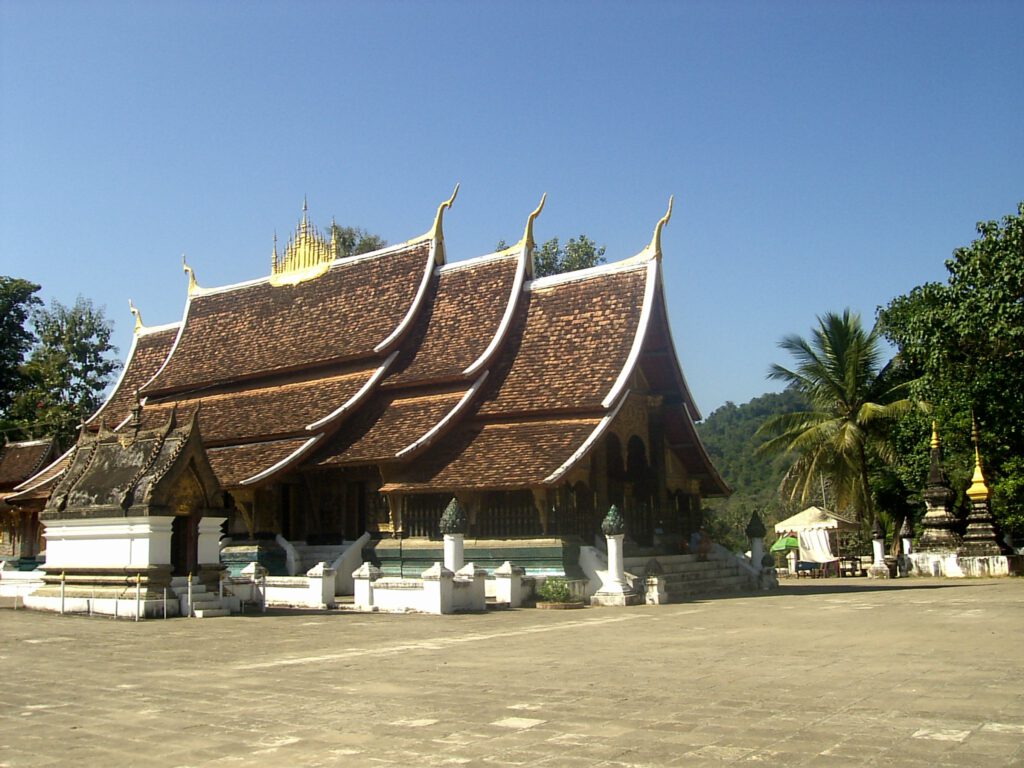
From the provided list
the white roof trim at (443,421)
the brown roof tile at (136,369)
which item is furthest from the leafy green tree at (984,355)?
the brown roof tile at (136,369)

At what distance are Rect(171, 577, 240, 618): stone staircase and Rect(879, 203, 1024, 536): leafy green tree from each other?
17.6 metres

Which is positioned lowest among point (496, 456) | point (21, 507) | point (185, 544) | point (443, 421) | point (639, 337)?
point (185, 544)

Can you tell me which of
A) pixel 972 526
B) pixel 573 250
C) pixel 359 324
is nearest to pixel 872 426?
pixel 972 526

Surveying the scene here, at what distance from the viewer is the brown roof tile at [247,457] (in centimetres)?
1806

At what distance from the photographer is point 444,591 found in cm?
1368

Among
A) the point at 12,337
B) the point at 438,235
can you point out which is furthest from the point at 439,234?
the point at 12,337

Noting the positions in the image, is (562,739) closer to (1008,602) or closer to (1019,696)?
(1019,696)

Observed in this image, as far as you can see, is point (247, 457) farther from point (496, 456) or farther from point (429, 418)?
point (496, 456)

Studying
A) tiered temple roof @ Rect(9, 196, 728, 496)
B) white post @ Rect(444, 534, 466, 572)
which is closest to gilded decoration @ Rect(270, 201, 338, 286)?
tiered temple roof @ Rect(9, 196, 728, 496)

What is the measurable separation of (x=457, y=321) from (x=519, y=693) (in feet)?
46.0

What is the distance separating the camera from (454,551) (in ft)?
49.4

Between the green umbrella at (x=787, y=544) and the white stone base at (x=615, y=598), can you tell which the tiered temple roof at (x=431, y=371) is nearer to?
the white stone base at (x=615, y=598)

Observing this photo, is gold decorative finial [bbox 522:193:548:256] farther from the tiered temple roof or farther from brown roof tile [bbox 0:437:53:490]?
brown roof tile [bbox 0:437:53:490]

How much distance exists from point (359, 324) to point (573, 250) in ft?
60.0
